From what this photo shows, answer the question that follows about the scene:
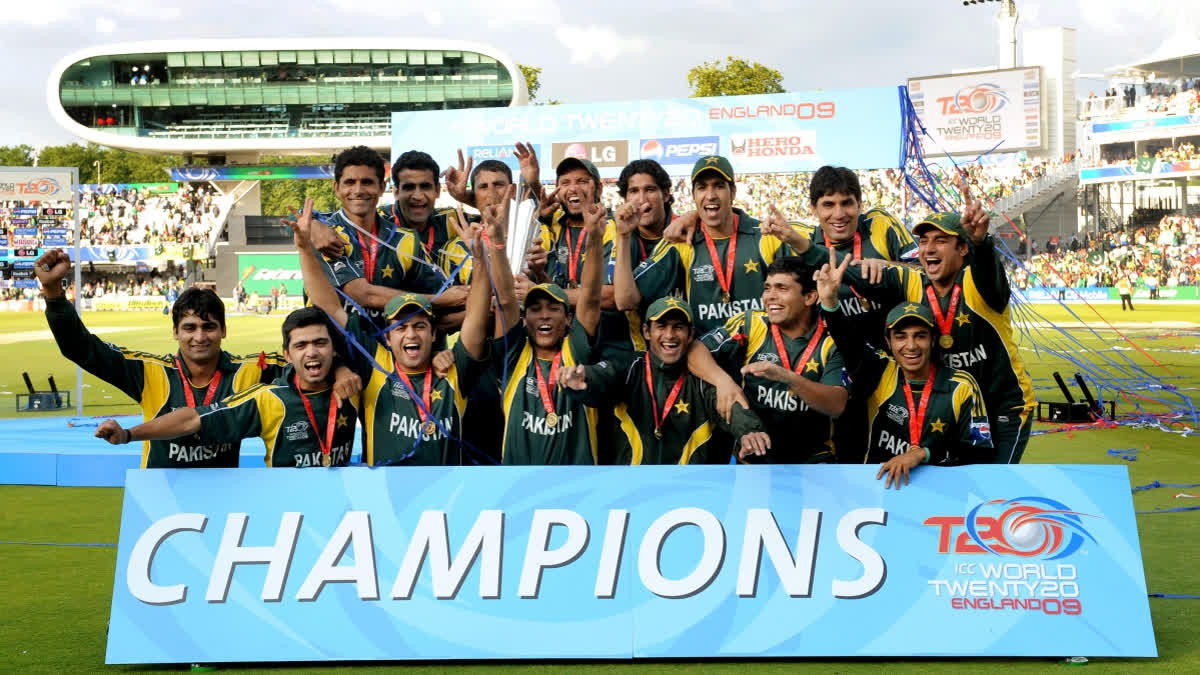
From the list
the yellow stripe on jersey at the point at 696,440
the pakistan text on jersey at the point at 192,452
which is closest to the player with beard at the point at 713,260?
the yellow stripe on jersey at the point at 696,440

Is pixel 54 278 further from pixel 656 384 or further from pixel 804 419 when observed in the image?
pixel 804 419

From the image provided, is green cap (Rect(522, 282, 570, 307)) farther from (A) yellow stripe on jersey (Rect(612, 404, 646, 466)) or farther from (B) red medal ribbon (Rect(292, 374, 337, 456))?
(B) red medal ribbon (Rect(292, 374, 337, 456))

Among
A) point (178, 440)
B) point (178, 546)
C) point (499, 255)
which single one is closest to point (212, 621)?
point (178, 546)

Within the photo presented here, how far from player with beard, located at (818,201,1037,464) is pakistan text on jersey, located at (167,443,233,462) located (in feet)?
10.3

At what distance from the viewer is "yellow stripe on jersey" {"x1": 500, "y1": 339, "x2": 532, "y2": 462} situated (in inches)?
216

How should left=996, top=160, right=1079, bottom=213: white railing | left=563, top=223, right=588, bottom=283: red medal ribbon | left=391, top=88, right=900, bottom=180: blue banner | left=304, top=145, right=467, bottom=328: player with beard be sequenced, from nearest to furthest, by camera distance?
left=304, top=145, right=467, bottom=328: player with beard → left=563, top=223, right=588, bottom=283: red medal ribbon → left=391, top=88, right=900, bottom=180: blue banner → left=996, top=160, right=1079, bottom=213: white railing

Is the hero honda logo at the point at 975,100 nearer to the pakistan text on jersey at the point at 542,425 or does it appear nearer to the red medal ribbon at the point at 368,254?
the red medal ribbon at the point at 368,254

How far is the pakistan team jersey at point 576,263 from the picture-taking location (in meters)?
5.92

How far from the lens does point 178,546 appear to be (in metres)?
5.02

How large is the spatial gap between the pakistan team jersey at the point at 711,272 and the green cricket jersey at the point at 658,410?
612 millimetres

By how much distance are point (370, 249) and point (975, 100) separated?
33269 mm

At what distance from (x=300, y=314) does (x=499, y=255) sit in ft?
3.13

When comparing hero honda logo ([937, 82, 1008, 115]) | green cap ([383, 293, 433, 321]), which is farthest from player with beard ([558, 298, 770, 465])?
hero honda logo ([937, 82, 1008, 115])

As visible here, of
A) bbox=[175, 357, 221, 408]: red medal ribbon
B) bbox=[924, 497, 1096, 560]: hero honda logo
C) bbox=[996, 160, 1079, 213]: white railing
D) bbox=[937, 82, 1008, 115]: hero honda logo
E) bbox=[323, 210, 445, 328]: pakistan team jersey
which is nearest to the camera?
bbox=[924, 497, 1096, 560]: hero honda logo
